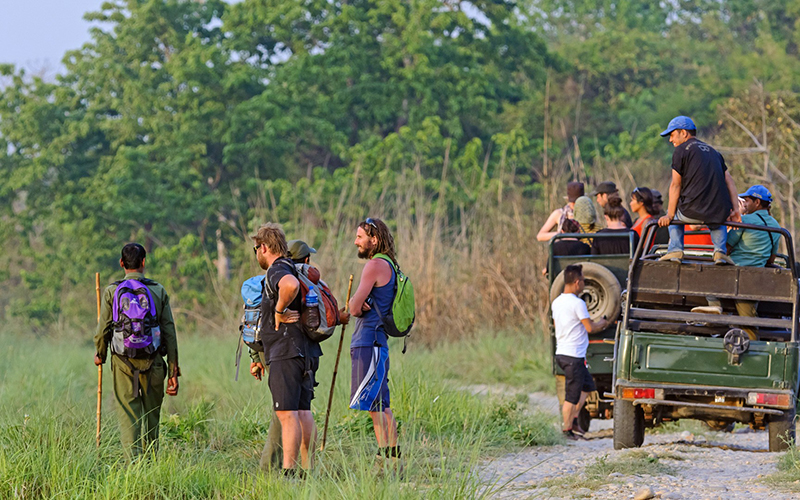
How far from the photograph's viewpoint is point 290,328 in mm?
6359

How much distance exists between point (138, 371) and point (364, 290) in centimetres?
154

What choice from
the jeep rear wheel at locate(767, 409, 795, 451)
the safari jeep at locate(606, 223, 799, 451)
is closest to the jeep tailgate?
the safari jeep at locate(606, 223, 799, 451)

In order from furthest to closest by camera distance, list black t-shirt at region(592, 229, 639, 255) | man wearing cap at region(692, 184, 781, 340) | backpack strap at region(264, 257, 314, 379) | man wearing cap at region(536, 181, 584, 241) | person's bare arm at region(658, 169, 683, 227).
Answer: man wearing cap at region(536, 181, 584, 241) → black t-shirt at region(592, 229, 639, 255) → person's bare arm at region(658, 169, 683, 227) → man wearing cap at region(692, 184, 781, 340) → backpack strap at region(264, 257, 314, 379)

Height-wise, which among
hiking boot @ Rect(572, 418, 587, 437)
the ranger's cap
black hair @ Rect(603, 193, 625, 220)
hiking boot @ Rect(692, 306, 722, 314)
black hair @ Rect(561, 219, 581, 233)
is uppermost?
black hair @ Rect(603, 193, 625, 220)

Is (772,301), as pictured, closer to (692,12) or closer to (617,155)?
(617,155)

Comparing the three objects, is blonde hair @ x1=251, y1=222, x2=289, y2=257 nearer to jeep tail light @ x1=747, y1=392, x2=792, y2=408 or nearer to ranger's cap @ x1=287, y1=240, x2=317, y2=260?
ranger's cap @ x1=287, y1=240, x2=317, y2=260

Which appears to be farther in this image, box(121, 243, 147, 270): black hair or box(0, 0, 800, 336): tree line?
box(0, 0, 800, 336): tree line

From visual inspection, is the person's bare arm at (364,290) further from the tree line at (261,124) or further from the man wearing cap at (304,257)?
the tree line at (261,124)

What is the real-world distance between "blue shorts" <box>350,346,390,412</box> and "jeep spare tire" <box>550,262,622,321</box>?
3.12m

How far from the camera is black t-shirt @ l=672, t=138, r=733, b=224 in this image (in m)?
7.88

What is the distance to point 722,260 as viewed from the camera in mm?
7797

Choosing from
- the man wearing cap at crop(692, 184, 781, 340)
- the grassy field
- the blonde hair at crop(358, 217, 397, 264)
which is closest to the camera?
the grassy field

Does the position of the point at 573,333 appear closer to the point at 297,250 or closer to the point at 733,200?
the point at 733,200

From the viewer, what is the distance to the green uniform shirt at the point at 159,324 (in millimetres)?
6762
